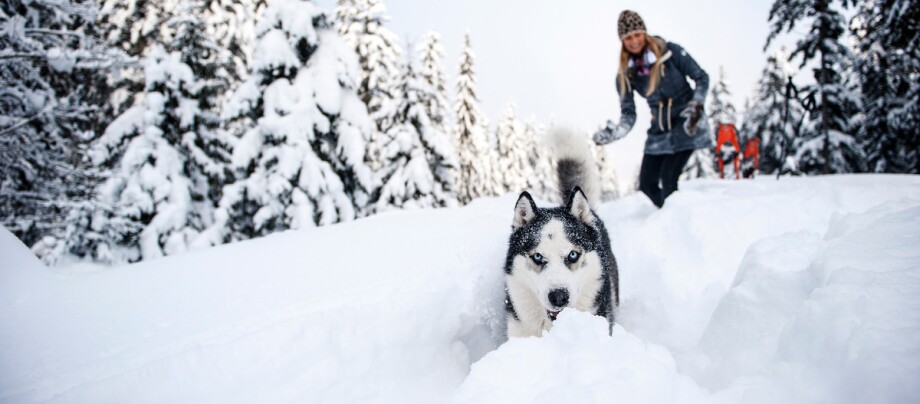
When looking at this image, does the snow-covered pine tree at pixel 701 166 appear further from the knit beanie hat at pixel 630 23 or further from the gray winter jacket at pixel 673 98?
the knit beanie hat at pixel 630 23

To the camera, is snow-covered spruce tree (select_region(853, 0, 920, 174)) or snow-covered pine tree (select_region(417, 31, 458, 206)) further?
snow-covered pine tree (select_region(417, 31, 458, 206))

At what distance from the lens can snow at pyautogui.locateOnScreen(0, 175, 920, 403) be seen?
5.43 ft

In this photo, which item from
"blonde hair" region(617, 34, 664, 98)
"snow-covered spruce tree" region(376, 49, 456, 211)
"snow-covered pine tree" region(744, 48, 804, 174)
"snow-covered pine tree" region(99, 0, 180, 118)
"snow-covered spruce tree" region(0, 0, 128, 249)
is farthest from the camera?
"snow-covered pine tree" region(744, 48, 804, 174)

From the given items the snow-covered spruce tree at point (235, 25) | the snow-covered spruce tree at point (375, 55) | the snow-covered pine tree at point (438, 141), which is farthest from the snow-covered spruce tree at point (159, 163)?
the snow-covered pine tree at point (438, 141)

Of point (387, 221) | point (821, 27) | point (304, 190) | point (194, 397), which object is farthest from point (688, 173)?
point (194, 397)

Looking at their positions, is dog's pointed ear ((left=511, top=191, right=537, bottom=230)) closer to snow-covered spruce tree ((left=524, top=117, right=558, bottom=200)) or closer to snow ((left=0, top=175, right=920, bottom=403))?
snow ((left=0, top=175, right=920, bottom=403))

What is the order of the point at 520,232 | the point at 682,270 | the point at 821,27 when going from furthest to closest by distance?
the point at 821,27 < the point at 682,270 < the point at 520,232

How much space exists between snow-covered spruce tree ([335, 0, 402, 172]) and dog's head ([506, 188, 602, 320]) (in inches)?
560

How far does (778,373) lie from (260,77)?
42.3 feet

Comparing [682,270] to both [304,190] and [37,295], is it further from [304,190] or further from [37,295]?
[304,190]

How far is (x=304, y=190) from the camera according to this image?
457 inches

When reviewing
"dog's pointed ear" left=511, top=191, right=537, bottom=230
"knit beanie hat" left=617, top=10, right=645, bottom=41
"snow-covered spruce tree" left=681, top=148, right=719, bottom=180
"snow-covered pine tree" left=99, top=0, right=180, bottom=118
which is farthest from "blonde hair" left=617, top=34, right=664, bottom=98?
"snow-covered spruce tree" left=681, top=148, right=719, bottom=180

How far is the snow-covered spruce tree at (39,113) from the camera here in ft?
23.0

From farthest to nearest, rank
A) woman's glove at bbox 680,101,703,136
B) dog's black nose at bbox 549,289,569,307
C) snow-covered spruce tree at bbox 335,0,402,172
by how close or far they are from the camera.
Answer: snow-covered spruce tree at bbox 335,0,402,172, woman's glove at bbox 680,101,703,136, dog's black nose at bbox 549,289,569,307
